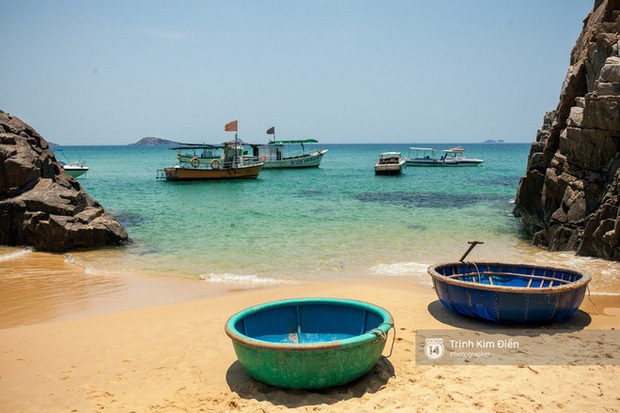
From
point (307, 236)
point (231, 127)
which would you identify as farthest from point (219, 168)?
point (307, 236)

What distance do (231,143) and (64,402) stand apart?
34351 mm

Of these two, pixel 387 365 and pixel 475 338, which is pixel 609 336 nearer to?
pixel 475 338

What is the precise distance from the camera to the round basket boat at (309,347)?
15.2 ft

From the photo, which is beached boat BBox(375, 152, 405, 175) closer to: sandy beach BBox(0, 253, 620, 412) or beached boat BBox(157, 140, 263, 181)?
beached boat BBox(157, 140, 263, 181)

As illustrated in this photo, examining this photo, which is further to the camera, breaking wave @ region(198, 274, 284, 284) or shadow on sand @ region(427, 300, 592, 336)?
breaking wave @ region(198, 274, 284, 284)

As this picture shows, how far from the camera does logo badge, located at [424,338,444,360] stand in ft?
18.9

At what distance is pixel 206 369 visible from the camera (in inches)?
223

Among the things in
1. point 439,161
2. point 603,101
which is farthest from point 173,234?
point 439,161

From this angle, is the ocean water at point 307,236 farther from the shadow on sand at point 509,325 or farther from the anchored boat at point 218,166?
the anchored boat at point 218,166

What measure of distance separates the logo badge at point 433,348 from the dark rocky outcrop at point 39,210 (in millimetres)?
10928

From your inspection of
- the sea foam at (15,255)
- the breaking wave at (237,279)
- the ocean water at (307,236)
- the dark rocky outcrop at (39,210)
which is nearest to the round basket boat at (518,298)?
the ocean water at (307,236)

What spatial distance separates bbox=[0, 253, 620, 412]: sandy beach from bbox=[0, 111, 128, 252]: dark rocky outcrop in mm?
4792

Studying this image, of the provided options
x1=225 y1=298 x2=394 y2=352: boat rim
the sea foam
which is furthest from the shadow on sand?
the sea foam

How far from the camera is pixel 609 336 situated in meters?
6.32
